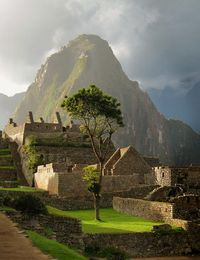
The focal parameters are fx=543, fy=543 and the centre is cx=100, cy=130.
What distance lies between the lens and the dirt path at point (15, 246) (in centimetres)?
1285

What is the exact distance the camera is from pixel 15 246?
46.6 feet

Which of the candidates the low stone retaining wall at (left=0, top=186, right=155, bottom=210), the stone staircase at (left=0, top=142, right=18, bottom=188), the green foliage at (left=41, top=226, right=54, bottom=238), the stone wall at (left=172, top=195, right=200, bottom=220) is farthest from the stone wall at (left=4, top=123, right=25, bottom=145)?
the green foliage at (left=41, top=226, right=54, bottom=238)

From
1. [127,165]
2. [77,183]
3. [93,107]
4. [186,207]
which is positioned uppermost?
[93,107]

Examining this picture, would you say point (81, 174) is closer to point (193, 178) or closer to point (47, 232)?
point (193, 178)

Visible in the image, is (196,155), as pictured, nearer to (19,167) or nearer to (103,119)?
(19,167)

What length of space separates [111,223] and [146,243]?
4.09 m

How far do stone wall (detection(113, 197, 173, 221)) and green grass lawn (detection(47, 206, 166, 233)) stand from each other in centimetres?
47

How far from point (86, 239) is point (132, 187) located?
19.3 m

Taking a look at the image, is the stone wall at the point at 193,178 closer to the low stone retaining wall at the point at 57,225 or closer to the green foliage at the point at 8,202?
the low stone retaining wall at the point at 57,225

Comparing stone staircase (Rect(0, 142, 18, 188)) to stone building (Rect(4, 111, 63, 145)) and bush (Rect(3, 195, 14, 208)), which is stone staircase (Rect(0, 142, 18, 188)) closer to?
stone building (Rect(4, 111, 63, 145))

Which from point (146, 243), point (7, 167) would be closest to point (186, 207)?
point (146, 243)

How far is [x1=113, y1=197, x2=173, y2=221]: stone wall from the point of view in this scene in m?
34.5

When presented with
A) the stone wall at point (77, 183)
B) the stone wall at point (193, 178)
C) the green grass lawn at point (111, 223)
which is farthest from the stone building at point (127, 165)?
the green grass lawn at point (111, 223)

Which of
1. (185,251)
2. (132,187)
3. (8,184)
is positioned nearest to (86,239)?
(185,251)
